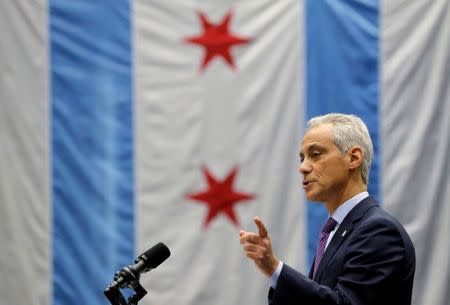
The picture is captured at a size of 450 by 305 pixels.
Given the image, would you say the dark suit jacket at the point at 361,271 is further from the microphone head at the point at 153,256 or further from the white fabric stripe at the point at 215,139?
the white fabric stripe at the point at 215,139

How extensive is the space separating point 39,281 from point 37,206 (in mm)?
359

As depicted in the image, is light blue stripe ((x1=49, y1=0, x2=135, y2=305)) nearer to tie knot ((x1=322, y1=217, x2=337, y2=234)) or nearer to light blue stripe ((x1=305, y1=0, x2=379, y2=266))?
light blue stripe ((x1=305, y1=0, x2=379, y2=266))

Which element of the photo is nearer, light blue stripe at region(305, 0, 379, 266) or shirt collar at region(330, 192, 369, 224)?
shirt collar at region(330, 192, 369, 224)

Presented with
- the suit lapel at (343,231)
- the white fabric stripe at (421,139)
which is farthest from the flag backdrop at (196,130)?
the suit lapel at (343,231)

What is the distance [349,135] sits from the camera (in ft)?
7.82

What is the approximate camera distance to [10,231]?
364 centimetres

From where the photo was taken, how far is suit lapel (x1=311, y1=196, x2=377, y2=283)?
2256 millimetres

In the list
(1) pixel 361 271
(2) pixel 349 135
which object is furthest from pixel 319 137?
(1) pixel 361 271

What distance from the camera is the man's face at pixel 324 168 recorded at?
2359mm

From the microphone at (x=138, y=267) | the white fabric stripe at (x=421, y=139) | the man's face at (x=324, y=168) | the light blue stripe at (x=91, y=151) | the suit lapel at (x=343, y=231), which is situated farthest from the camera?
the light blue stripe at (x=91, y=151)

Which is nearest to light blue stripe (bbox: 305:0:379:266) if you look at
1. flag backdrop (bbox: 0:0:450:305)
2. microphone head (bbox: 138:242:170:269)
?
flag backdrop (bbox: 0:0:450:305)

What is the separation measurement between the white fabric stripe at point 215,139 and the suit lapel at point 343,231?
1.23 metres

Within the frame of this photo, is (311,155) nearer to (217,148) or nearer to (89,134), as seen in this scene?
(217,148)

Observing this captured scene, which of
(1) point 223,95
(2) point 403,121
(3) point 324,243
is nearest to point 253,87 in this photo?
(1) point 223,95
